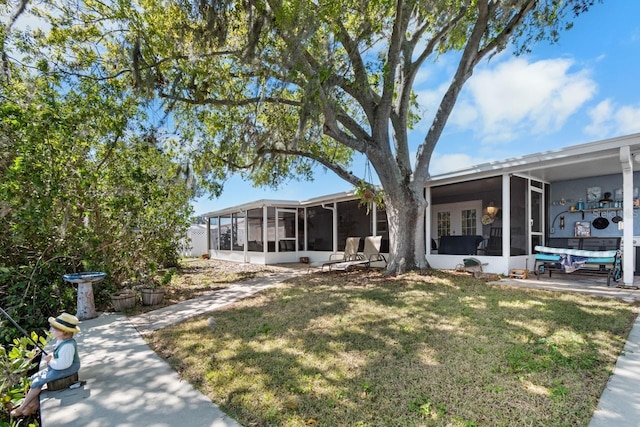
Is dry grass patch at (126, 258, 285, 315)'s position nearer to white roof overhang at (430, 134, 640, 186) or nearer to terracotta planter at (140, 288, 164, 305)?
terracotta planter at (140, 288, 164, 305)

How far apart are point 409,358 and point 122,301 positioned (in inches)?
202

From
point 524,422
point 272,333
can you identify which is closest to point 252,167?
point 272,333

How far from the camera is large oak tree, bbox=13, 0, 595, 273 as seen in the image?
18.7ft

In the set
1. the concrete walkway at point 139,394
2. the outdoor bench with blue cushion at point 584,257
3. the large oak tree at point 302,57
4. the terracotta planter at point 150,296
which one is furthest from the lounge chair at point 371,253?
the concrete walkway at point 139,394

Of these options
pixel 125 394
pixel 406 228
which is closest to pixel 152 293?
pixel 125 394

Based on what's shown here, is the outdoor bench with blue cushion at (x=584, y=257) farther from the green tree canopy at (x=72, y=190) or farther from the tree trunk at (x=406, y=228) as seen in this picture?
the green tree canopy at (x=72, y=190)

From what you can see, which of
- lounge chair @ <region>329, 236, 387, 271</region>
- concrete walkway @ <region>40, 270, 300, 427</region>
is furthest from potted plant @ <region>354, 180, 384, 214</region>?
→ concrete walkway @ <region>40, 270, 300, 427</region>

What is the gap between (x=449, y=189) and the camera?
30.7 ft

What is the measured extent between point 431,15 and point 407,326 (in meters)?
6.32

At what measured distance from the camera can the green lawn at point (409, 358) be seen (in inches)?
93.6

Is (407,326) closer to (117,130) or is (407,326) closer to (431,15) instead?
(117,130)

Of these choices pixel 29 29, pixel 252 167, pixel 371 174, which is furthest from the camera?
pixel 252 167

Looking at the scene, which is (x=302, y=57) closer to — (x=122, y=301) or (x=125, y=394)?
(x=122, y=301)

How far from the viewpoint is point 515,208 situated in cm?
764
